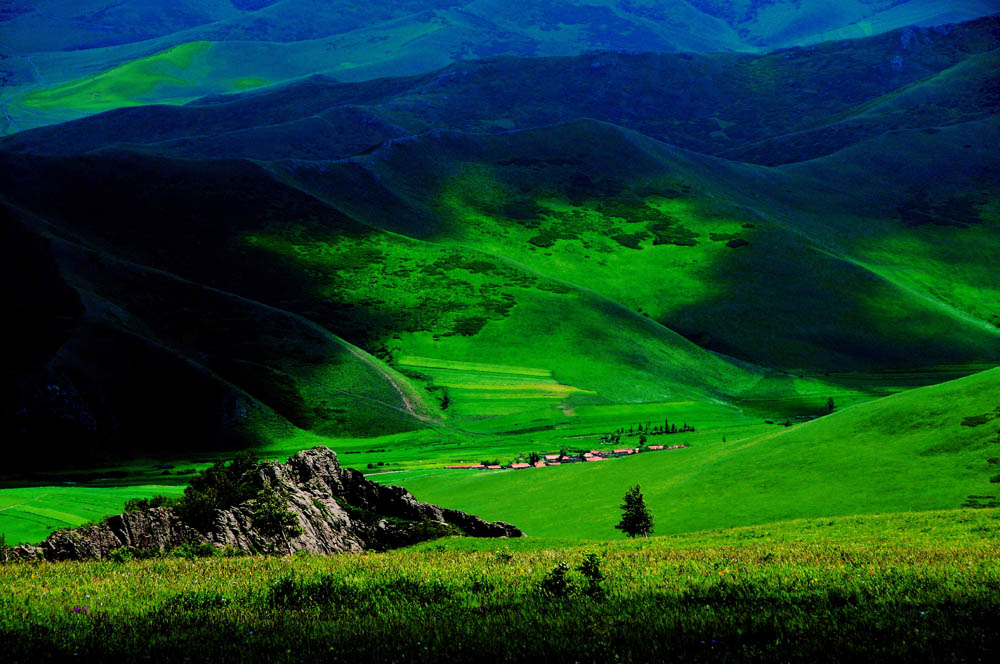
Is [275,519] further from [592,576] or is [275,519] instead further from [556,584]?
[556,584]

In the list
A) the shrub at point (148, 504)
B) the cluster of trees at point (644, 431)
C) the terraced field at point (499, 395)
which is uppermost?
the terraced field at point (499, 395)

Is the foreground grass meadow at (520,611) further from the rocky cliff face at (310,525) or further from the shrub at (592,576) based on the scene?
the rocky cliff face at (310,525)

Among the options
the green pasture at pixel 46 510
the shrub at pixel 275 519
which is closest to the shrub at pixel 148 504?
the shrub at pixel 275 519

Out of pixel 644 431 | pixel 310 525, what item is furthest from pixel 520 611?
pixel 644 431

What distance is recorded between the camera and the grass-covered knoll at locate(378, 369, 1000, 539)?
4534 cm

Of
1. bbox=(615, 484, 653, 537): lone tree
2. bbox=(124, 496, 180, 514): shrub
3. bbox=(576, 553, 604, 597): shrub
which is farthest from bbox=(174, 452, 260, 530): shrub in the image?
bbox=(615, 484, 653, 537): lone tree

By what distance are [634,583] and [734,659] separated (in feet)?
18.1

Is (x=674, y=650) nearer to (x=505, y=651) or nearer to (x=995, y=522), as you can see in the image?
(x=505, y=651)

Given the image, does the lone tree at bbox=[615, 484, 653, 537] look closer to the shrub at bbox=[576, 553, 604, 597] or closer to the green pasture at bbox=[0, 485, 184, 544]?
the green pasture at bbox=[0, 485, 184, 544]

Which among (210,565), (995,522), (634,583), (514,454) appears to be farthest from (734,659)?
(514,454)

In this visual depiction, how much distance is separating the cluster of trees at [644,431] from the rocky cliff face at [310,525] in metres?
102

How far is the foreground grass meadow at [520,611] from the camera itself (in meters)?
12.6

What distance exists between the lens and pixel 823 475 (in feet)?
172

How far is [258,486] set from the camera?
118 ft
